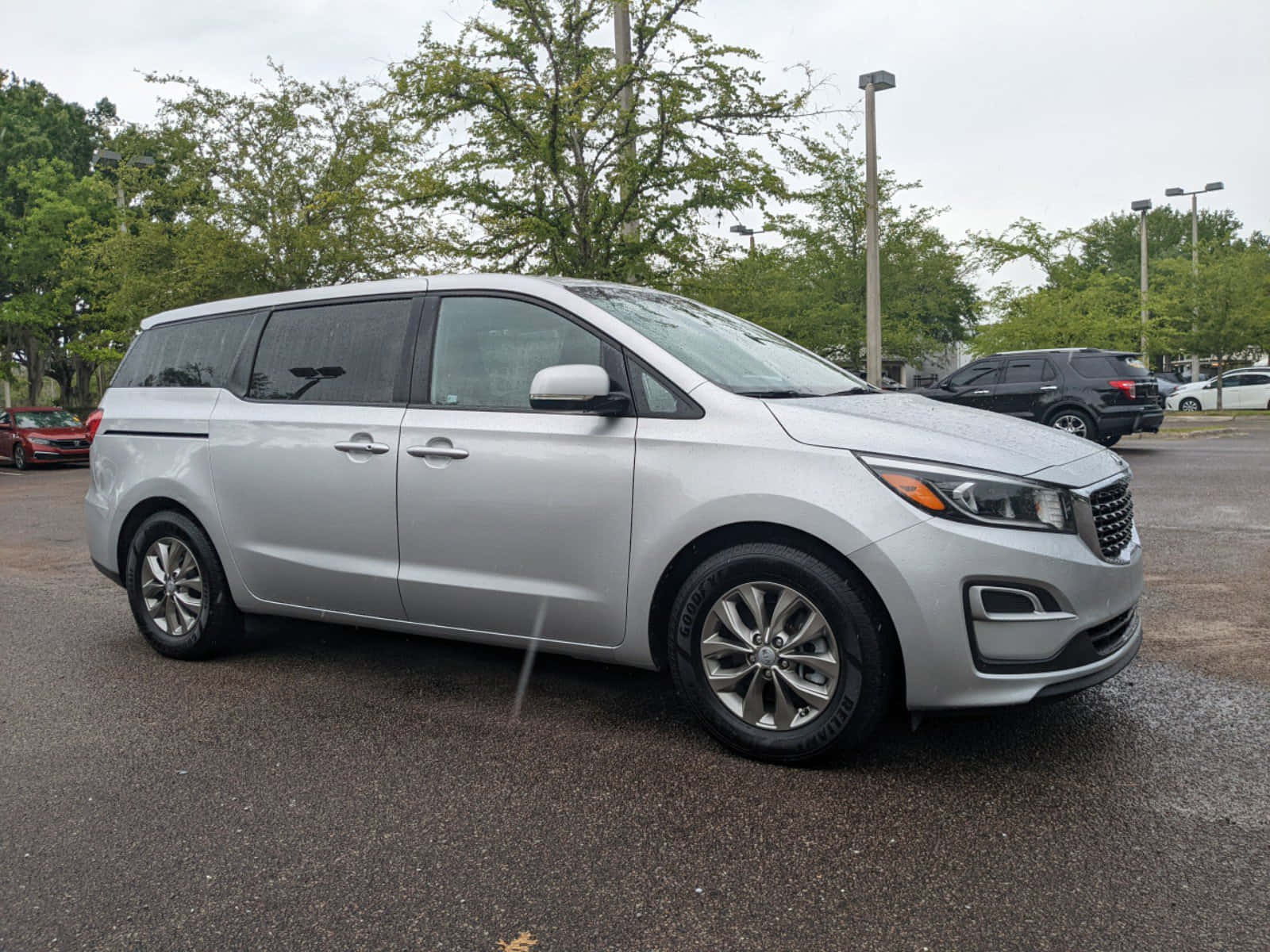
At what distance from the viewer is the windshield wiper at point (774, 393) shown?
13.0 ft

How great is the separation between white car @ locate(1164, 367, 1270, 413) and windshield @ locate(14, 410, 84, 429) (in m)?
32.7

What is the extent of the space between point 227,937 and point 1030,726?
285 centimetres

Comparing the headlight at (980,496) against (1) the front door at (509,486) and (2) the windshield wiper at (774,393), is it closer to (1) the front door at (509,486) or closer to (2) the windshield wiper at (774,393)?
(2) the windshield wiper at (774,393)

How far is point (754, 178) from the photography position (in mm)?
12539

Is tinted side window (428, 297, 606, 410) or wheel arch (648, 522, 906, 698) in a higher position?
tinted side window (428, 297, 606, 410)

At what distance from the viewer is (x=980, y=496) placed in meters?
3.42

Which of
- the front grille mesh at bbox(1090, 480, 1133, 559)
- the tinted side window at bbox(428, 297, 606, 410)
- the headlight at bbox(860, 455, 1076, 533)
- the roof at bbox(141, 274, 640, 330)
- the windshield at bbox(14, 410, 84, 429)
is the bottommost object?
the front grille mesh at bbox(1090, 480, 1133, 559)

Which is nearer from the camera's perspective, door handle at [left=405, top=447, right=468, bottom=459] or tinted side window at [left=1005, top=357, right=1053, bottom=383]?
door handle at [left=405, top=447, right=468, bottom=459]

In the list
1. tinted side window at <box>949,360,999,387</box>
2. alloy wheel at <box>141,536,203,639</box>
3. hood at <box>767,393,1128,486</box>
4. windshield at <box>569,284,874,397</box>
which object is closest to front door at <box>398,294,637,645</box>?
windshield at <box>569,284,874,397</box>

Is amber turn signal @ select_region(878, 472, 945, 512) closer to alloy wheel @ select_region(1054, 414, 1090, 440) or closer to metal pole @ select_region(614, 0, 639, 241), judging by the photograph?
metal pole @ select_region(614, 0, 639, 241)

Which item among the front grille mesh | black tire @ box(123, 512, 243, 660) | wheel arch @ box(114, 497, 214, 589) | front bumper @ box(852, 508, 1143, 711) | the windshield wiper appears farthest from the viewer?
wheel arch @ box(114, 497, 214, 589)

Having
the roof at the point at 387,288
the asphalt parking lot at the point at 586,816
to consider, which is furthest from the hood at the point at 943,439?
the roof at the point at 387,288

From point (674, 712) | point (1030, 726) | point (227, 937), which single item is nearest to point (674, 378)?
point (674, 712)

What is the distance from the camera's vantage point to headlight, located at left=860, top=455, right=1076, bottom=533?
3.41 m
